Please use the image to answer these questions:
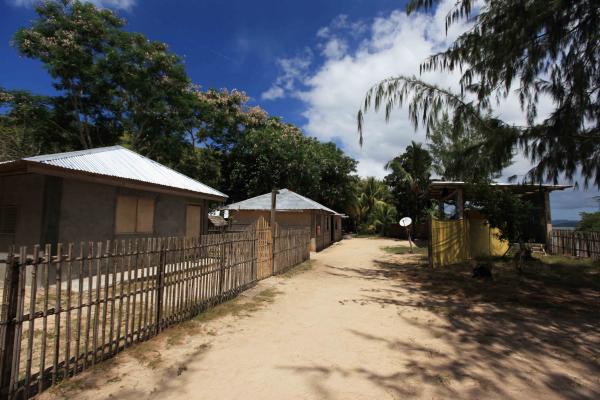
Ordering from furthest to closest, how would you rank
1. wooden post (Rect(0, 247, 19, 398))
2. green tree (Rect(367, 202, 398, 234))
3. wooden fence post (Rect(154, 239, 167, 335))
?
green tree (Rect(367, 202, 398, 234)), wooden fence post (Rect(154, 239, 167, 335)), wooden post (Rect(0, 247, 19, 398))

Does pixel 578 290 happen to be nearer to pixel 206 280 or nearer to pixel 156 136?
pixel 206 280

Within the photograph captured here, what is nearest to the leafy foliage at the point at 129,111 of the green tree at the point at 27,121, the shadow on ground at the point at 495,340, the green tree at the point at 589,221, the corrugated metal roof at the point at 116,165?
the green tree at the point at 27,121

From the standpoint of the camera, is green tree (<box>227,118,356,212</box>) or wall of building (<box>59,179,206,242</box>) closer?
wall of building (<box>59,179,206,242</box>)

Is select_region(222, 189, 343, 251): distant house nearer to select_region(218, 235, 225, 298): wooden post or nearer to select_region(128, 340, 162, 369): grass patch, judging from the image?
select_region(218, 235, 225, 298): wooden post

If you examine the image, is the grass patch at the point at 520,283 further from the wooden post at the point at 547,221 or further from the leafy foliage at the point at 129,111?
the leafy foliage at the point at 129,111

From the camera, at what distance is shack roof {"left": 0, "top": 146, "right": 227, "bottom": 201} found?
7.70 m

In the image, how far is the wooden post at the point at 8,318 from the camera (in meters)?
3.13

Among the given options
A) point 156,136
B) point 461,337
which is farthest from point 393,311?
point 156,136

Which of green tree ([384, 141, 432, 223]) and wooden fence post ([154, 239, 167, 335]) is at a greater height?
green tree ([384, 141, 432, 223])

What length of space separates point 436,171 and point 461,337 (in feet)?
104

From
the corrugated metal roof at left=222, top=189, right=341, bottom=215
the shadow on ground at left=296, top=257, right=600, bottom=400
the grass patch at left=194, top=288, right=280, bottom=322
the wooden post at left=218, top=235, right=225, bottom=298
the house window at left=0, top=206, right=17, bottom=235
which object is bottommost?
the shadow on ground at left=296, top=257, right=600, bottom=400

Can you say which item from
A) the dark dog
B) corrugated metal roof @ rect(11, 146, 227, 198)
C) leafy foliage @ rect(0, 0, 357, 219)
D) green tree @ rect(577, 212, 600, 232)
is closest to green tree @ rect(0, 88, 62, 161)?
leafy foliage @ rect(0, 0, 357, 219)

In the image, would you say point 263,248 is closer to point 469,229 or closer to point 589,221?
point 469,229

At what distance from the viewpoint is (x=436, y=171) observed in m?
35.0
